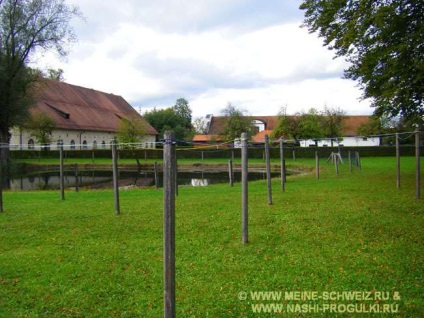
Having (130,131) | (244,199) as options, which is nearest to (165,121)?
(130,131)

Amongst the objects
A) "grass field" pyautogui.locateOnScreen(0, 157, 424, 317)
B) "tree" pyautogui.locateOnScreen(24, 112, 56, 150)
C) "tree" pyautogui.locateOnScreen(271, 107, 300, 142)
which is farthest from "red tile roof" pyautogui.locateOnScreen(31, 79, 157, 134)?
"grass field" pyautogui.locateOnScreen(0, 157, 424, 317)

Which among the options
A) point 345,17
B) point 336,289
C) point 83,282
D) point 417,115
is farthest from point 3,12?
point 336,289

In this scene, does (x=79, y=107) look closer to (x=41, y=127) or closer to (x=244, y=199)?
(x=41, y=127)

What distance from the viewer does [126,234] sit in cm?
768

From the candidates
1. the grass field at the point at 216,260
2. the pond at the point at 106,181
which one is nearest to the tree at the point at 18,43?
the pond at the point at 106,181

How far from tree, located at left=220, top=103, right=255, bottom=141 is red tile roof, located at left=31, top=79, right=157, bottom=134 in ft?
59.4

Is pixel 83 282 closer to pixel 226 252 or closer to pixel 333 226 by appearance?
pixel 226 252

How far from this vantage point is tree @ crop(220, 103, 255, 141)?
54344 millimetres

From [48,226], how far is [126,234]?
2.07m

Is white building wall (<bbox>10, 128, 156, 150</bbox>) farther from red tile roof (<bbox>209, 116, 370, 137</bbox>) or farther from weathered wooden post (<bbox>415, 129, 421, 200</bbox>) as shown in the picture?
weathered wooden post (<bbox>415, 129, 421, 200</bbox>)

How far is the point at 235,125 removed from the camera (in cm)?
5469

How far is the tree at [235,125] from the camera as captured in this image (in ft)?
178

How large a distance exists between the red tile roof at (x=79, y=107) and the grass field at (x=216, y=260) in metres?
50.0

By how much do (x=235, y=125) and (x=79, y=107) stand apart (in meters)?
28.2
